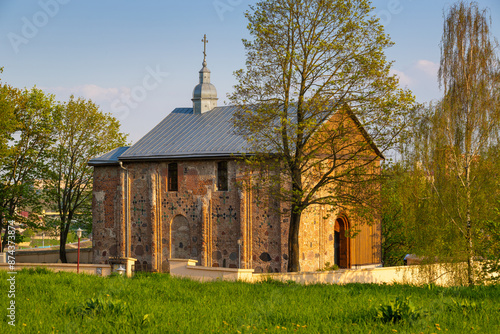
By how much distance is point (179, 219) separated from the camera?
26250 millimetres

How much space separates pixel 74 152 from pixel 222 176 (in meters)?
14.3

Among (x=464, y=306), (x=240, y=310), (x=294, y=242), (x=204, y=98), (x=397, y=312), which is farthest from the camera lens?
(x=204, y=98)

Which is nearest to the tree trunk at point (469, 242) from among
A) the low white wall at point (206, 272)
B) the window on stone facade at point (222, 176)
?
the low white wall at point (206, 272)

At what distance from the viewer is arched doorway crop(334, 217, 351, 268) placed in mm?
26000

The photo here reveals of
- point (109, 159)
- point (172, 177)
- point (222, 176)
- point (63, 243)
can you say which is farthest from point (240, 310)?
point (63, 243)

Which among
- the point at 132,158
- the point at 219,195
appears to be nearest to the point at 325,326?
the point at 219,195

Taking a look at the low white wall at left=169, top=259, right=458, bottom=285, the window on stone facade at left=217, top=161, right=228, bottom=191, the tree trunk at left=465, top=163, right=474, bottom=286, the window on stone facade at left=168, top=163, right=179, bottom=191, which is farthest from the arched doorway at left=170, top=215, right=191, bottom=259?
the tree trunk at left=465, top=163, right=474, bottom=286

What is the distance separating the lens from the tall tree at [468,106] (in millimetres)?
19984

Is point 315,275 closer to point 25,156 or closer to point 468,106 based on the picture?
point 468,106

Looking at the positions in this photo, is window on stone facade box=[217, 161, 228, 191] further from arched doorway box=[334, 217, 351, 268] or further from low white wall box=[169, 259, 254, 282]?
low white wall box=[169, 259, 254, 282]

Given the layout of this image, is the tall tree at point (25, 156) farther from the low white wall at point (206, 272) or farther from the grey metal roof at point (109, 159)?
the low white wall at point (206, 272)

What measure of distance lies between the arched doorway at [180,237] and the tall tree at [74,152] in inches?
455

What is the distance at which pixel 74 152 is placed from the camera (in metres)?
35.1

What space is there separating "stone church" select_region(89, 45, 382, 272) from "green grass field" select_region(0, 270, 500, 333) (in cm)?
890
